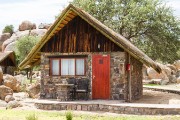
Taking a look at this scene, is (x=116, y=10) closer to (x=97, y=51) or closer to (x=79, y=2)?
(x=79, y=2)

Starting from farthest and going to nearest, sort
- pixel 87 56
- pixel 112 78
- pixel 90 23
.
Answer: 1. pixel 87 56
2. pixel 112 78
3. pixel 90 23

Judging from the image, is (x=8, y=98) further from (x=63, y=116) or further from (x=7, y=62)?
(x=7, y=62)

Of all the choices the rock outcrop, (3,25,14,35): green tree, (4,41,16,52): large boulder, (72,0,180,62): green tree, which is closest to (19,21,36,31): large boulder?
the rock outcrop

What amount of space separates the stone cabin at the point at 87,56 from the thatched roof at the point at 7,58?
2705cm

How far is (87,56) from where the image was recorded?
23062 mm

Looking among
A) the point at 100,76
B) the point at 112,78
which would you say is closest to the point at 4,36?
the point at 100,76

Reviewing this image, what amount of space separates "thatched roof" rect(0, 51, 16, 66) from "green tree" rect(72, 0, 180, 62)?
16.5m

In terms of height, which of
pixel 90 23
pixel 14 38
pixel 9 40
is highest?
pixel 14 38

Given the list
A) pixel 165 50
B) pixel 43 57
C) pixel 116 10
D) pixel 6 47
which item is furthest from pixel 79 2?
pixel 6 47

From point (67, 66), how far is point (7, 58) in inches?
1229

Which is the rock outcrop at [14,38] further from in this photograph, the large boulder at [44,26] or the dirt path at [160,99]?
the dirt path at [160,99]

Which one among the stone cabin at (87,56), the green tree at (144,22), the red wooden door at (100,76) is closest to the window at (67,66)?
the stone cabin at (87,56)

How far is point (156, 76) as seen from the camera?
5253cm

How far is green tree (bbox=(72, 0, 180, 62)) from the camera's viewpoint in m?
36.2
